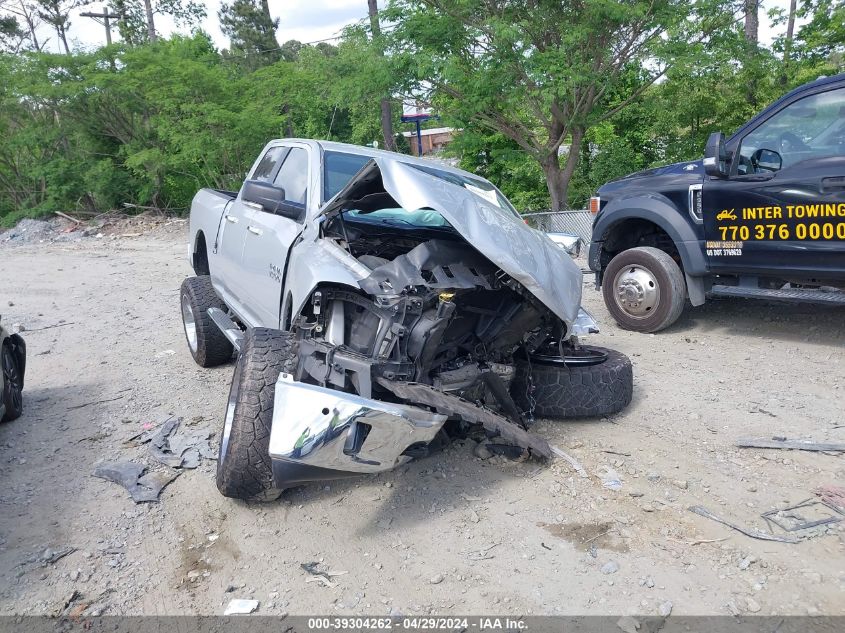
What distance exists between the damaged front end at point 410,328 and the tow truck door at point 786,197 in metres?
2.51

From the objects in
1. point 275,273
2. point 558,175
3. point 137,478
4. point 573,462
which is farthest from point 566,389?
point 558,175

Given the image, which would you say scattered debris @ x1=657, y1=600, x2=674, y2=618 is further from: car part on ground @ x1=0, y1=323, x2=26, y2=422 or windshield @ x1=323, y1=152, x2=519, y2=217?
car part on ground @ x1=0, y1=323, x2=26, y2=422

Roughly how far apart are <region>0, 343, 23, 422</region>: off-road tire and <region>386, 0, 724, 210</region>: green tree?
869 centimetres

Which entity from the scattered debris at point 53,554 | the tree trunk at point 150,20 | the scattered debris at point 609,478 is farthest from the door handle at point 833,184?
the tree trunk at point 150,20

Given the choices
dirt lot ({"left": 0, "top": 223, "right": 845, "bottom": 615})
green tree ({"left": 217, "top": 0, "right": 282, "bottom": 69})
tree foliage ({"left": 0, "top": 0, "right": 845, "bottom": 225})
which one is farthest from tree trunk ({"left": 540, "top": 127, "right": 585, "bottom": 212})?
green tree ({"left": 217, "top": 0, "right": 282, "bottom": 69})

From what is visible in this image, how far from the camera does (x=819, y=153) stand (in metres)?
5.68

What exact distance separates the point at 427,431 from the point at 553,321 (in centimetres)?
138

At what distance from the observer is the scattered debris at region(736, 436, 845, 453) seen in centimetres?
418

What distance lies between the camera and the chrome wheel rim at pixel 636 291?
6.78 metres

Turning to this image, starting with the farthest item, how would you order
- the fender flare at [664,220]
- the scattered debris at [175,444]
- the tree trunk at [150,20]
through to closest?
the tree trunk at [150,20], the fender flare at [664,220], the scattered debris at [175,444]

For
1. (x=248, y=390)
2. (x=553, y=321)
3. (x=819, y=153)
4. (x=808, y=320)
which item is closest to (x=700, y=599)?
(x=553, y=321)

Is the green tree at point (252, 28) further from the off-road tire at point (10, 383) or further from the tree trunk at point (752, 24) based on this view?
the off-road tire at point (10, 383)

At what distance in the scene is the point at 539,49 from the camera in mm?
12648

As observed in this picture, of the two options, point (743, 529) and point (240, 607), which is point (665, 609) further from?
point (240, 607)
